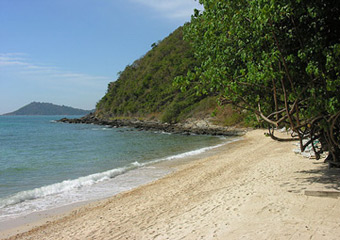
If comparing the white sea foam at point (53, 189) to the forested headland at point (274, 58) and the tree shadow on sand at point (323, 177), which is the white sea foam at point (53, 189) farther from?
the tree shadow on sand at point (323, 177)

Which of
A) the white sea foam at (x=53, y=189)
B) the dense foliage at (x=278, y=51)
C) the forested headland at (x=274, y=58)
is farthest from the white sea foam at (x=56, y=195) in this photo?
the dense foliage at (x=278, y=51)

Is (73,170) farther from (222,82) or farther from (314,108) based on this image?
(314,108)

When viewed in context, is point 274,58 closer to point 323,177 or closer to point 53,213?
point 323,177

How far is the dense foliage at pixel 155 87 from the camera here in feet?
191

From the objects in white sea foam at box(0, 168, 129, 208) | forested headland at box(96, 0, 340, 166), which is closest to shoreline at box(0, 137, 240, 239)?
white sea foam at box(0, 168, 129, 208)

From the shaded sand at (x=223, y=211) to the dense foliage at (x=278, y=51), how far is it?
5.37 feet

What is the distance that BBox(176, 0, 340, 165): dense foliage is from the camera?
650 cm

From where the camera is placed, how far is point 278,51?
6.54m

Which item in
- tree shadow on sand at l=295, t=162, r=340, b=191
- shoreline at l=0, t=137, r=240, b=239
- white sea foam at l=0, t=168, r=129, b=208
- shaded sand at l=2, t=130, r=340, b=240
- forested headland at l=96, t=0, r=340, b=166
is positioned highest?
forested headland at l=96, t=0, r=340, b=166

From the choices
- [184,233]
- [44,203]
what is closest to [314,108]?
[184,233]

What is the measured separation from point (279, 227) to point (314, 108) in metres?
2.69

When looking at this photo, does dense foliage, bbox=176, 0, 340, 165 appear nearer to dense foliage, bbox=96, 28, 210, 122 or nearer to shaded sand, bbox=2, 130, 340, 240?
shaded sand, bbox=2, 130, 340, 240

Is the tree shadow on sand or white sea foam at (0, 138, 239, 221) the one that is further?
white sea foam at (0, 138, 239, 221)

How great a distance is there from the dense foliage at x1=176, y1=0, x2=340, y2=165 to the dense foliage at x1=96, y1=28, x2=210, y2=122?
46108 millimetres
